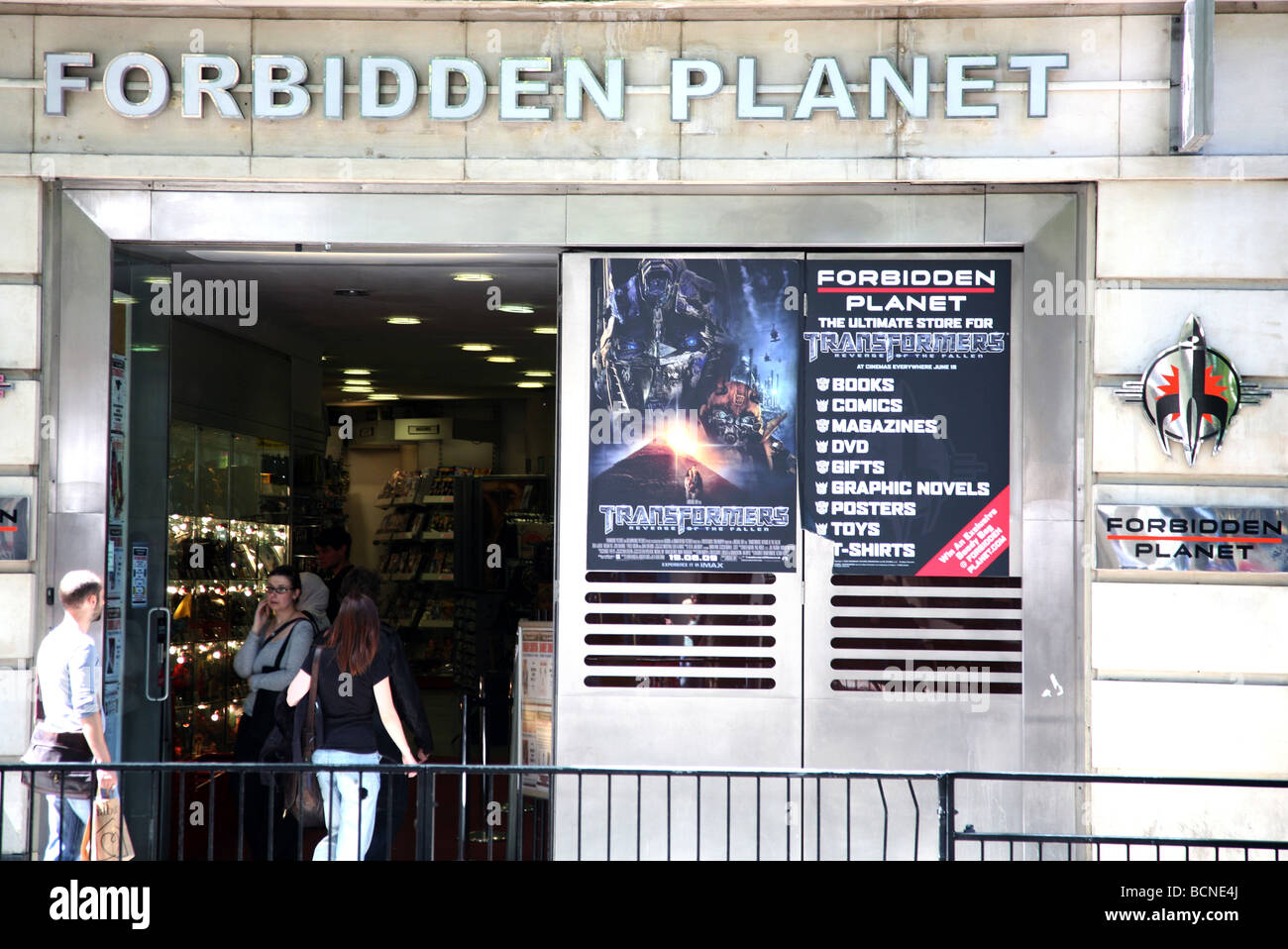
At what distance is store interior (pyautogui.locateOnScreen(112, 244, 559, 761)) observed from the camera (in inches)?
298

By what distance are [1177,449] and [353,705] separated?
4.40 m

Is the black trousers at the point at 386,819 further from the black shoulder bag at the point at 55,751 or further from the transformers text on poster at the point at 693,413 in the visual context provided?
the transformers text on poster at the point at 693,413

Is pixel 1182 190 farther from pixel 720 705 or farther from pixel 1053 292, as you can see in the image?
pixel 720 705

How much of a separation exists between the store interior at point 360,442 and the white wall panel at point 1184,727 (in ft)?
12.6

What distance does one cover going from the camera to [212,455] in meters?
9.45

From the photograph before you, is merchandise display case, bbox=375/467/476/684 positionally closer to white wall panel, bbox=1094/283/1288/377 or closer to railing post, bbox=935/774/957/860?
white wall panel, bbox=1094/283/1288/377

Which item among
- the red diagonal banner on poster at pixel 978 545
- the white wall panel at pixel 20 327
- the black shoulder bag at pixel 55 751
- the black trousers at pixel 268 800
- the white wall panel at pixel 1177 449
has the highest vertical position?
the white wall panel at pixel 20 327

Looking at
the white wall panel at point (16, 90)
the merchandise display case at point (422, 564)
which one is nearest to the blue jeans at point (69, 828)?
the white wall panel at point (16, 90)

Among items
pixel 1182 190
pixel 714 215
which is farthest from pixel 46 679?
pixel 1182 190

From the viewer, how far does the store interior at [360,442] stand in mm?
7566

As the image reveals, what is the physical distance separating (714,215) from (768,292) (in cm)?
51

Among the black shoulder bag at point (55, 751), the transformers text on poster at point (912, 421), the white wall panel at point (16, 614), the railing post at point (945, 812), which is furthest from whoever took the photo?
the transformers text on poster at point (912, 421)

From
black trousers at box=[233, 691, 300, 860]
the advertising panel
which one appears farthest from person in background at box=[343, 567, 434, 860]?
the advertising panel
